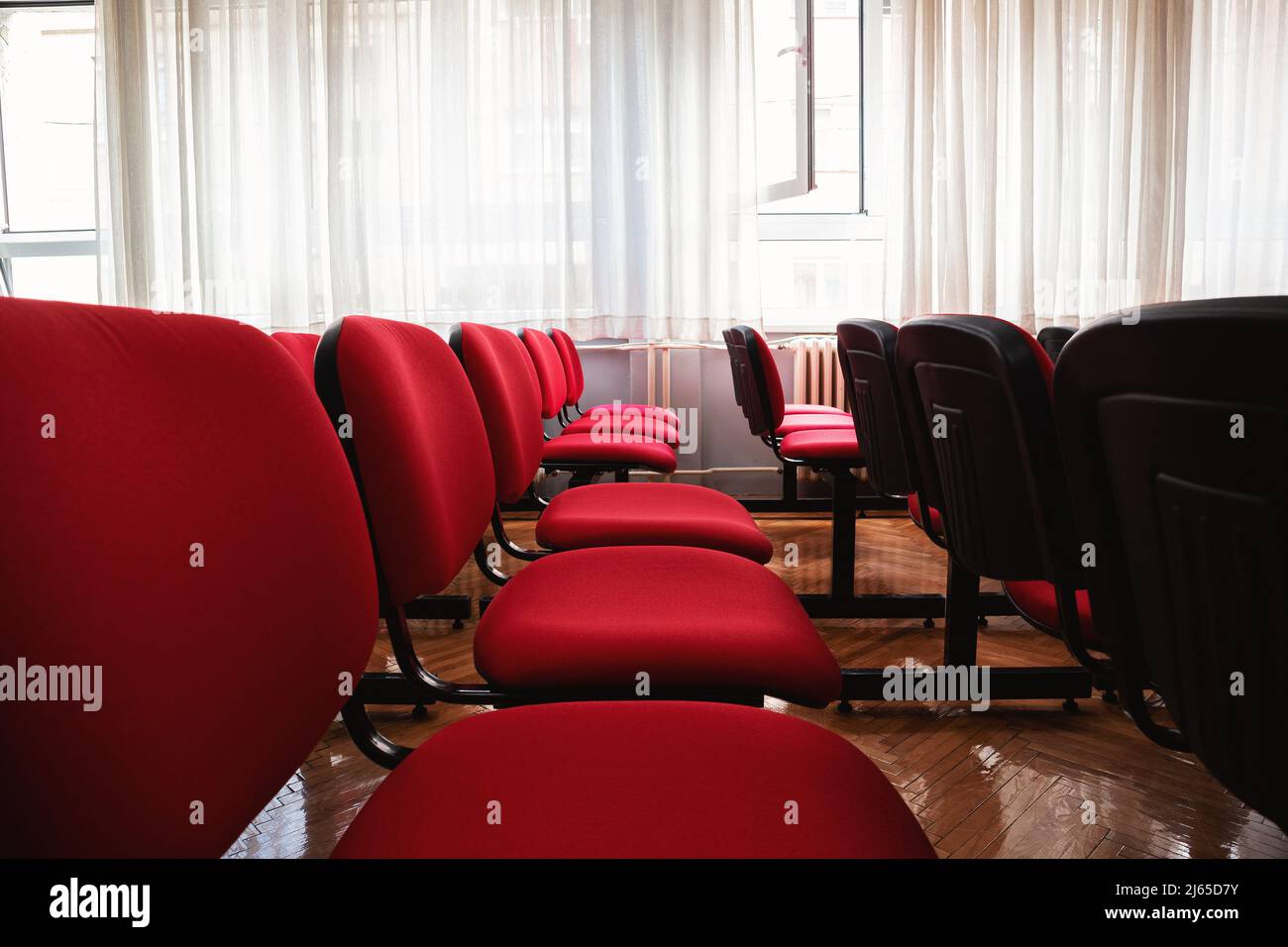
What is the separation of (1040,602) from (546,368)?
2.02 meters

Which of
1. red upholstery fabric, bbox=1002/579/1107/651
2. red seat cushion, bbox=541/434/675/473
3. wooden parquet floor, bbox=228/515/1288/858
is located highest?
red seat cushion, bbox=541/434/675/473

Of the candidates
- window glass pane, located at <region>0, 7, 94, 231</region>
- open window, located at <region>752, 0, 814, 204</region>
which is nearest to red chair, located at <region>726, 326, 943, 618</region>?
open window, located at <region>752, 0, 814, 204</region>

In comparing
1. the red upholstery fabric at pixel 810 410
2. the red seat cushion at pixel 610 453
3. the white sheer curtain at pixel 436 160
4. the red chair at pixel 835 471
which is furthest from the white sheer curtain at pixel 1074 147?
the red seat cushion at pixel 610 453

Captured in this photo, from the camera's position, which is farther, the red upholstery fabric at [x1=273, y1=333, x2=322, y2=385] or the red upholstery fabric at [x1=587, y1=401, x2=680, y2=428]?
the red upholstery fabric at [x1=587, y1=401, x2=680, y2=428]

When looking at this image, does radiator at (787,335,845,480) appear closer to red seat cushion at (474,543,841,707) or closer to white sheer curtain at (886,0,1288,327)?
white sheer curtain at (886,0,1288,327)

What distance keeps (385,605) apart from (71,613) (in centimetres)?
49

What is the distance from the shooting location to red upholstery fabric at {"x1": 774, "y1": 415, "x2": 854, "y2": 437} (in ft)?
9.80

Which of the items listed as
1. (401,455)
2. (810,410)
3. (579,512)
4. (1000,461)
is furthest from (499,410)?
(810,410)

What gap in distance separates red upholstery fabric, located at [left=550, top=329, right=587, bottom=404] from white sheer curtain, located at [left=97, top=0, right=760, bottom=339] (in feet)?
1.05

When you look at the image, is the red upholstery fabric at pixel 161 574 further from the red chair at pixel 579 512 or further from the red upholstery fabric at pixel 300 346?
the red upholstery fabric at pixel 300 346

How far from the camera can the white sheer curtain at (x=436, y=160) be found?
399cm

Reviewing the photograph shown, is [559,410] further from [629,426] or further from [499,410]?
[499,410]

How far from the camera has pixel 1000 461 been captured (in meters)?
1.15
